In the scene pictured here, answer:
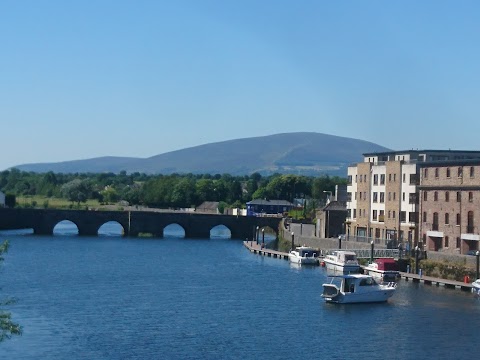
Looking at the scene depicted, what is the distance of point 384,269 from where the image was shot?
92688mm

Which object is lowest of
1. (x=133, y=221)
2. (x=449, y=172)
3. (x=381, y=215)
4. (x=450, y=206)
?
(x=133, y=221)

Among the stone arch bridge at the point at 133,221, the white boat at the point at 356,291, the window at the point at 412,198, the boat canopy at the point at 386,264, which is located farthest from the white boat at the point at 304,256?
the stone arch bridge at the point at 133,221

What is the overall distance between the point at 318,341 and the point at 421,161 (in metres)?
52.2

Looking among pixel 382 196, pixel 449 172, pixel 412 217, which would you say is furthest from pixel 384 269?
pixel 382 196

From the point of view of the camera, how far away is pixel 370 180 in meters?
124

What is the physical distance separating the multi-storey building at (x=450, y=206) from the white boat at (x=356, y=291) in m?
18.0

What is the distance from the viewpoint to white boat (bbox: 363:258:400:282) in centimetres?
9172

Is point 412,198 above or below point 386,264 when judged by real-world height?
above

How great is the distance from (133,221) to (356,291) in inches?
3687

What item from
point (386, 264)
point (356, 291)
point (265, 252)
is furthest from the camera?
point (265, 252)

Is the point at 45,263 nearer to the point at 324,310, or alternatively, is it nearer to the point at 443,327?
the point at 324,310

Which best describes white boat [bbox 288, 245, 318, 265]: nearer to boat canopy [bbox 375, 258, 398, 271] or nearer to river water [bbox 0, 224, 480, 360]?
river water [bbox 0, 224, 480, 360]

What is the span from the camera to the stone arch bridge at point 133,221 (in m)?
166

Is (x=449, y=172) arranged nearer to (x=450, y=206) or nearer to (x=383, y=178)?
(x=450, y=206)
